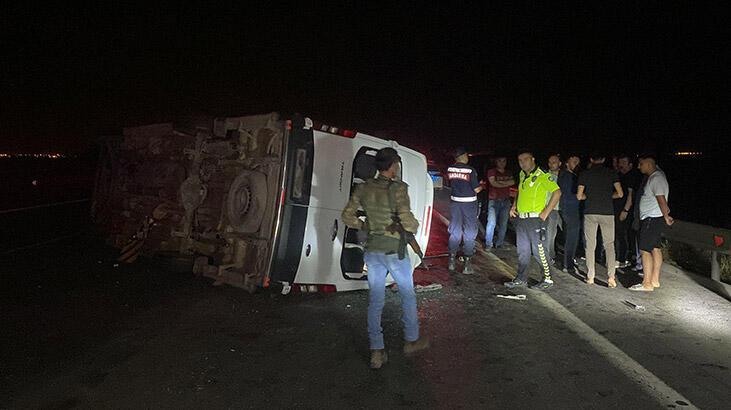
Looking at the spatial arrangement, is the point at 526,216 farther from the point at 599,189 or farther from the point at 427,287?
the point at 427,287

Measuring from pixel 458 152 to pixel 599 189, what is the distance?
2.01m

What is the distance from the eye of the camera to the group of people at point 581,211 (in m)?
6.60

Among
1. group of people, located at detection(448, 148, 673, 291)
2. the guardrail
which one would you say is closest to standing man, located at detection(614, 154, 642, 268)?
group of people, located at detection(448, 148, 673, 291)

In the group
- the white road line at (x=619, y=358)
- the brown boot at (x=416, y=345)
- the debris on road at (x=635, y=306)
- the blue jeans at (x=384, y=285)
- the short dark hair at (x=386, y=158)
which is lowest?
the white road line at (x=619, y=358)

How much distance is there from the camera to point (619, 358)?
4.37m

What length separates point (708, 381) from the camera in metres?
3.94

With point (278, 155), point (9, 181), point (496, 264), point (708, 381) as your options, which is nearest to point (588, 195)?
point (496, 264)

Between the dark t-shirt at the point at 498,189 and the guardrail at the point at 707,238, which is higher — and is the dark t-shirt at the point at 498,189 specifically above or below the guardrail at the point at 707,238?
above

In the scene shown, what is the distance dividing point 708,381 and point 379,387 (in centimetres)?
259

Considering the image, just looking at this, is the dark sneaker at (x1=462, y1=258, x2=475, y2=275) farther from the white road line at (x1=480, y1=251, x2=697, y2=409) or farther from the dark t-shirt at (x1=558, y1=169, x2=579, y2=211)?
the dark t-shirt at (x1=558, y1=169, x2=579, y2=211)

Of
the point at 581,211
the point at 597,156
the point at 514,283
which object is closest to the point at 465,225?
the point at 514,283

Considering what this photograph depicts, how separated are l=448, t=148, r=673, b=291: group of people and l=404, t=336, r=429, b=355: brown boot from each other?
103 inches

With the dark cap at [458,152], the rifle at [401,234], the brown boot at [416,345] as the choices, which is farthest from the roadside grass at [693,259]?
the rifle at [401,234]

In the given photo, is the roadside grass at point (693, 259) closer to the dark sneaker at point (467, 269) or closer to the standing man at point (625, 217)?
the standing man at point (625, 217)
